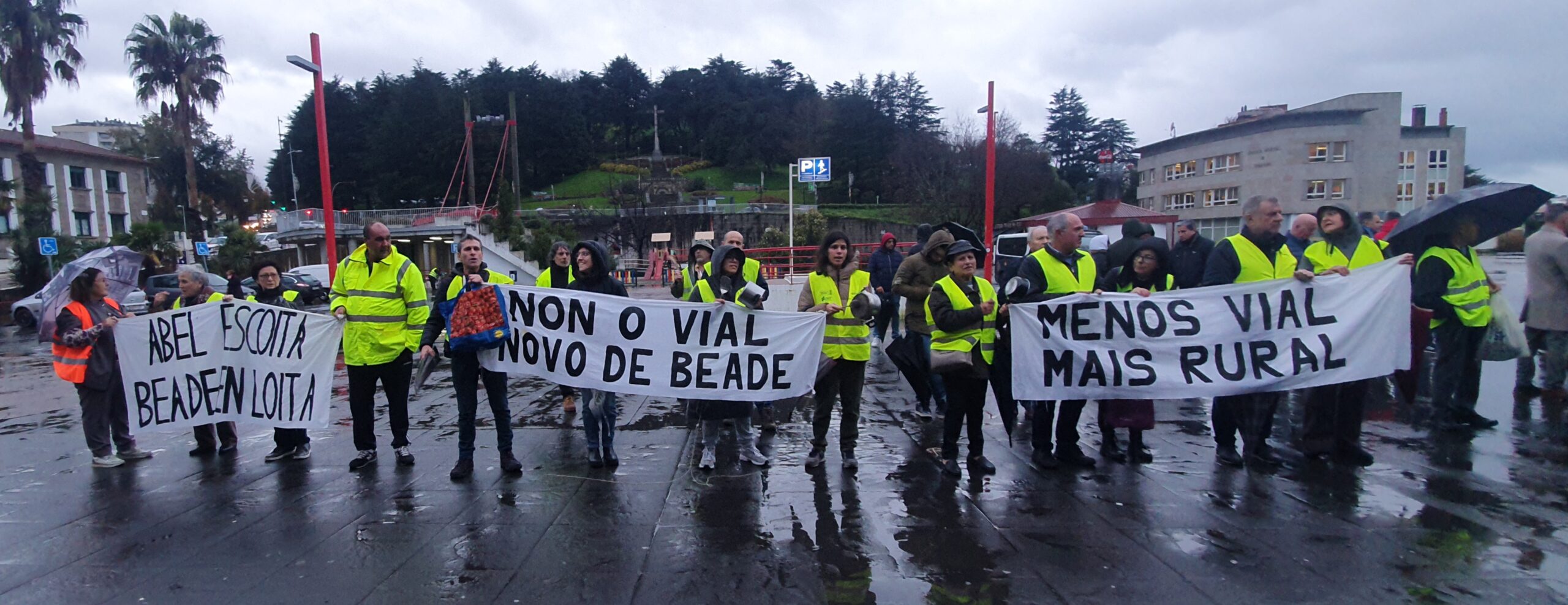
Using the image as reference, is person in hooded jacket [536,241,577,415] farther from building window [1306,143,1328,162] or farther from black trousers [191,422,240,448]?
building window [1306,143,1328,162]

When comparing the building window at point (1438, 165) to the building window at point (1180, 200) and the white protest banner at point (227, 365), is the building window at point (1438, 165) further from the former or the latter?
the white protest banner at point (227, 365)

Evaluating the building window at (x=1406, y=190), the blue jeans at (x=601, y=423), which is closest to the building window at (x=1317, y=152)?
the building window at (x=1406, y=190)

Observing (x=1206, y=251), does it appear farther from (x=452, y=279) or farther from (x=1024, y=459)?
(x=452, y=279)

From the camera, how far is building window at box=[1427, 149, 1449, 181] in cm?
5681

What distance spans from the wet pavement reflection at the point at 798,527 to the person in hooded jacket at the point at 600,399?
157 mm

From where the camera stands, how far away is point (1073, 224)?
5.54 metres

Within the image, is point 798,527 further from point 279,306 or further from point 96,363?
point 96,363

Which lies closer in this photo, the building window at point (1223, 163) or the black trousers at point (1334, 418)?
the black trousers at point (1334, 418)

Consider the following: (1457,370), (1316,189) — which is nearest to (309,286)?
(1457,370)

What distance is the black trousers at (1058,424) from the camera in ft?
18.9

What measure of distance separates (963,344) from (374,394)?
4151 mm

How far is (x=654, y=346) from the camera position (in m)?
5.91

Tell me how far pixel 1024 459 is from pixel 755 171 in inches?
3235

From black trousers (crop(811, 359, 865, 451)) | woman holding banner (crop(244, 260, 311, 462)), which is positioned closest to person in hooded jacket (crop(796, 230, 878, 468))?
black trousers (crop(811, 359, 865, 451))
